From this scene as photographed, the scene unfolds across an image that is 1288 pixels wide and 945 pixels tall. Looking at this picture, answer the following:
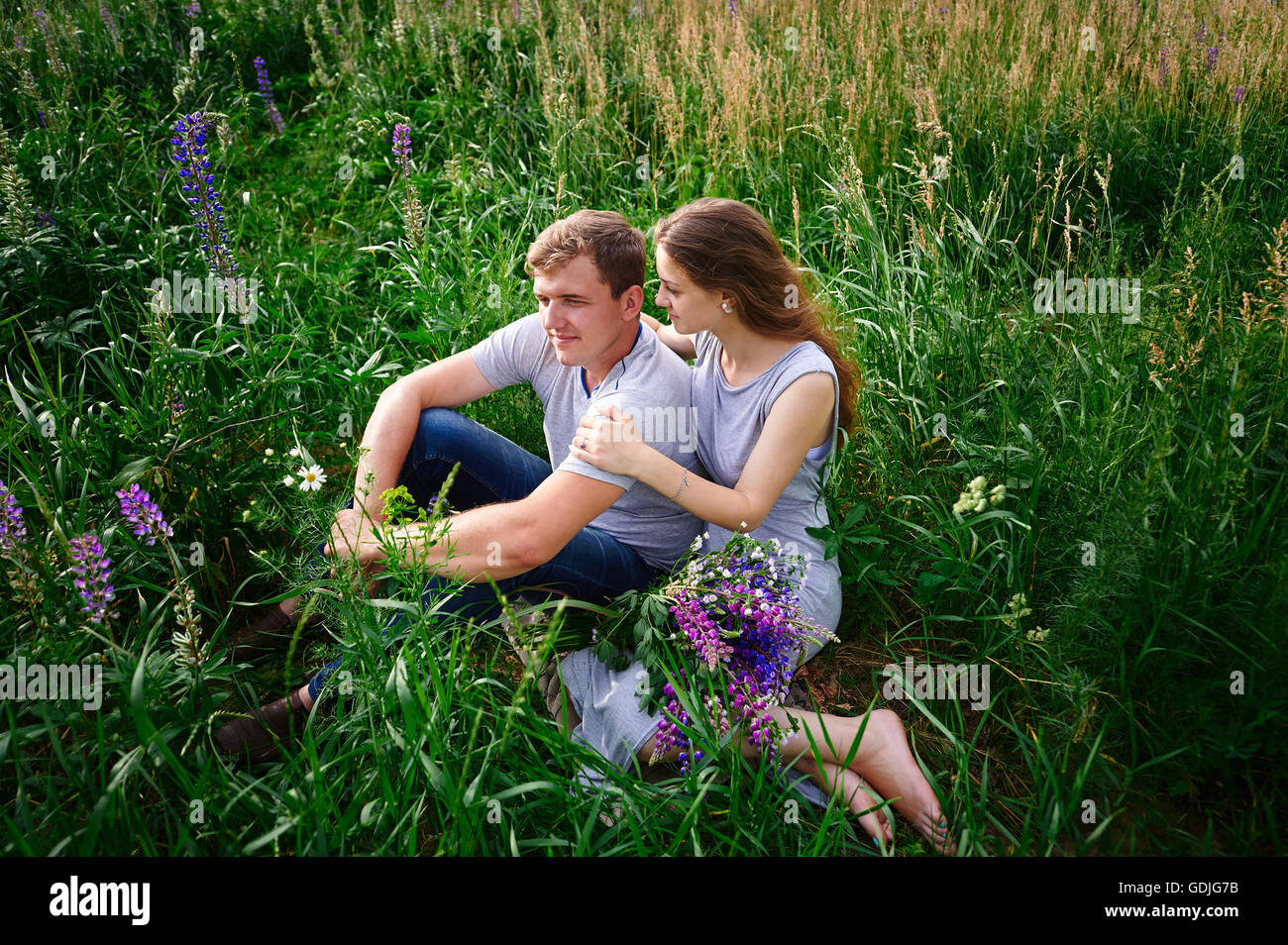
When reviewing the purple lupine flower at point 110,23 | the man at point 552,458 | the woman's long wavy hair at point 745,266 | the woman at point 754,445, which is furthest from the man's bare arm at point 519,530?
the purple lupine flower at point 110,23

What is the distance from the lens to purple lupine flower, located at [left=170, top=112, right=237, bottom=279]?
8.59 feet

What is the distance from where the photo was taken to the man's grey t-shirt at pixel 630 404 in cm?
239

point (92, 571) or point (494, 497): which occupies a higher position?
point (92, 571)

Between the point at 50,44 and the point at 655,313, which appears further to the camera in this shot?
the point at 50,44

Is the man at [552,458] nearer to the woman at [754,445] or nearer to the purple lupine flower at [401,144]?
the woman at [754,445]

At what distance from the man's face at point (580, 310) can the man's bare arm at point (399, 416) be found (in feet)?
1.50

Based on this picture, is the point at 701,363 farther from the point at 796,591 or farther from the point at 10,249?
the point at 10,249

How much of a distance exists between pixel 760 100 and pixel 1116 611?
3.17m

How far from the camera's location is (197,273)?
142 inches

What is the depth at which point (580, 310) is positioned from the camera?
2402 millimetres

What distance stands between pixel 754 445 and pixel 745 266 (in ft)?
1.71

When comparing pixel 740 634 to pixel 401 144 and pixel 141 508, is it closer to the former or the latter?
pixel 141 508

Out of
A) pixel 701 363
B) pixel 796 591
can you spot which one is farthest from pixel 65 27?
pixel 796 591

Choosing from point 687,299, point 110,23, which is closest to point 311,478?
point 687,299
